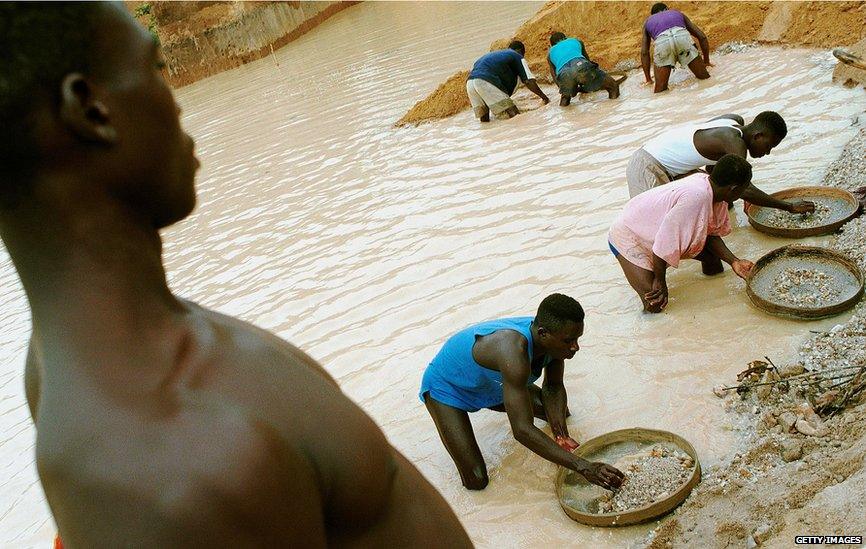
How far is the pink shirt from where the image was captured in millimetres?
4348

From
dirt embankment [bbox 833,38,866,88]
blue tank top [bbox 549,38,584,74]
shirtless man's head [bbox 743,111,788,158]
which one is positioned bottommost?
dirt embankment [bbox 833,38,866,88]

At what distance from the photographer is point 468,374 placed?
3564 millimetres

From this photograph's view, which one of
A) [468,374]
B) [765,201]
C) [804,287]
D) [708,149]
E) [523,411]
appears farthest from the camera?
[708,149]

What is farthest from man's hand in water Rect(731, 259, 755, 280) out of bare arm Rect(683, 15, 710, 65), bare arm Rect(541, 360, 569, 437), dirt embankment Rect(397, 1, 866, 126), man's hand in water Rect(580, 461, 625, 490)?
dirt embankment Rect(397, 1, 866, 126)

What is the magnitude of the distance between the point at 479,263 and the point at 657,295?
63.2 inches

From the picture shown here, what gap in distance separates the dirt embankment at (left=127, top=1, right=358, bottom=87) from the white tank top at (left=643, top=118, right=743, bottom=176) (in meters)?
19.7

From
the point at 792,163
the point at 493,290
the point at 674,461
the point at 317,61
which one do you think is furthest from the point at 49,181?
the point at 317,61

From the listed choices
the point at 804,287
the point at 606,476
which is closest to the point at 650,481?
the point at 606,476

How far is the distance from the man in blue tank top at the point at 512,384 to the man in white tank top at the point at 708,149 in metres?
1.96

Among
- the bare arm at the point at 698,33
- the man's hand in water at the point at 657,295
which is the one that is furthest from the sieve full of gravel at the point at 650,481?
the bare arm at the point at 698,33

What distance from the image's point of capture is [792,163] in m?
5.75

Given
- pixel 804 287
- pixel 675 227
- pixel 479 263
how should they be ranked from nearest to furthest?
pixel 804 287
pixel 675 227
pixel 479 263

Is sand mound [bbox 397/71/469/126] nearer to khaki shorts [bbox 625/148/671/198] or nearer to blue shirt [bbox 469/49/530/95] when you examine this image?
blue shirt [bbox 469/49/530/95]

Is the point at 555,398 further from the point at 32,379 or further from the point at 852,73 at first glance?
the point at 852,73
